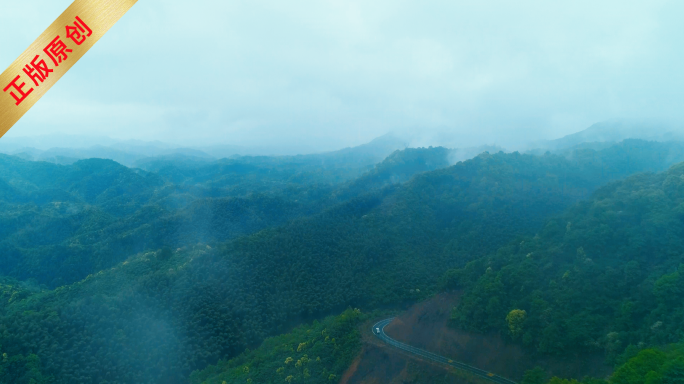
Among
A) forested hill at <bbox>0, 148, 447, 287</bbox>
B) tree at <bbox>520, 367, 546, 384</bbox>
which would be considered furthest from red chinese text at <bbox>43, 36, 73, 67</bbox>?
forested hill at <bbox>0, 148, 447, 287</bbox>

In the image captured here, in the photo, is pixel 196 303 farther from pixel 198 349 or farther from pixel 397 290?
pixel 397 290

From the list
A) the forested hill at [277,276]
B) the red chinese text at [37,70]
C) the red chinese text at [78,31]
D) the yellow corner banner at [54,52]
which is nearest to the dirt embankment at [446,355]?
the forested hill at [277,276]

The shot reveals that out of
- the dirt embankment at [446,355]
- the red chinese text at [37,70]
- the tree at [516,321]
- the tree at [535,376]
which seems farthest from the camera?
the tree at [516,321]

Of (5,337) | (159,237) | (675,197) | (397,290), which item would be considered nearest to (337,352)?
(397,290)

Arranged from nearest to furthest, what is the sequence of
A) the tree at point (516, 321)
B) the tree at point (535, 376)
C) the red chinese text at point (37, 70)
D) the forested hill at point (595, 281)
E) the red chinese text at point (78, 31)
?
the red chinese text at point (37, 70) < the red chinese text at point (78, 31) < the tree at point (535, 376) < the forested hill at point (595, 281) < the tree at point (516, 321)

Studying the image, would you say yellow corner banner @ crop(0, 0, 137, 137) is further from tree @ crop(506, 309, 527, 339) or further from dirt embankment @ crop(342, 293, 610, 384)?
tree @ crop(506, 309, 527, 339)

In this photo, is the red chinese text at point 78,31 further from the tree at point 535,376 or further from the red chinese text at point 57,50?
the tree at point 535,376
